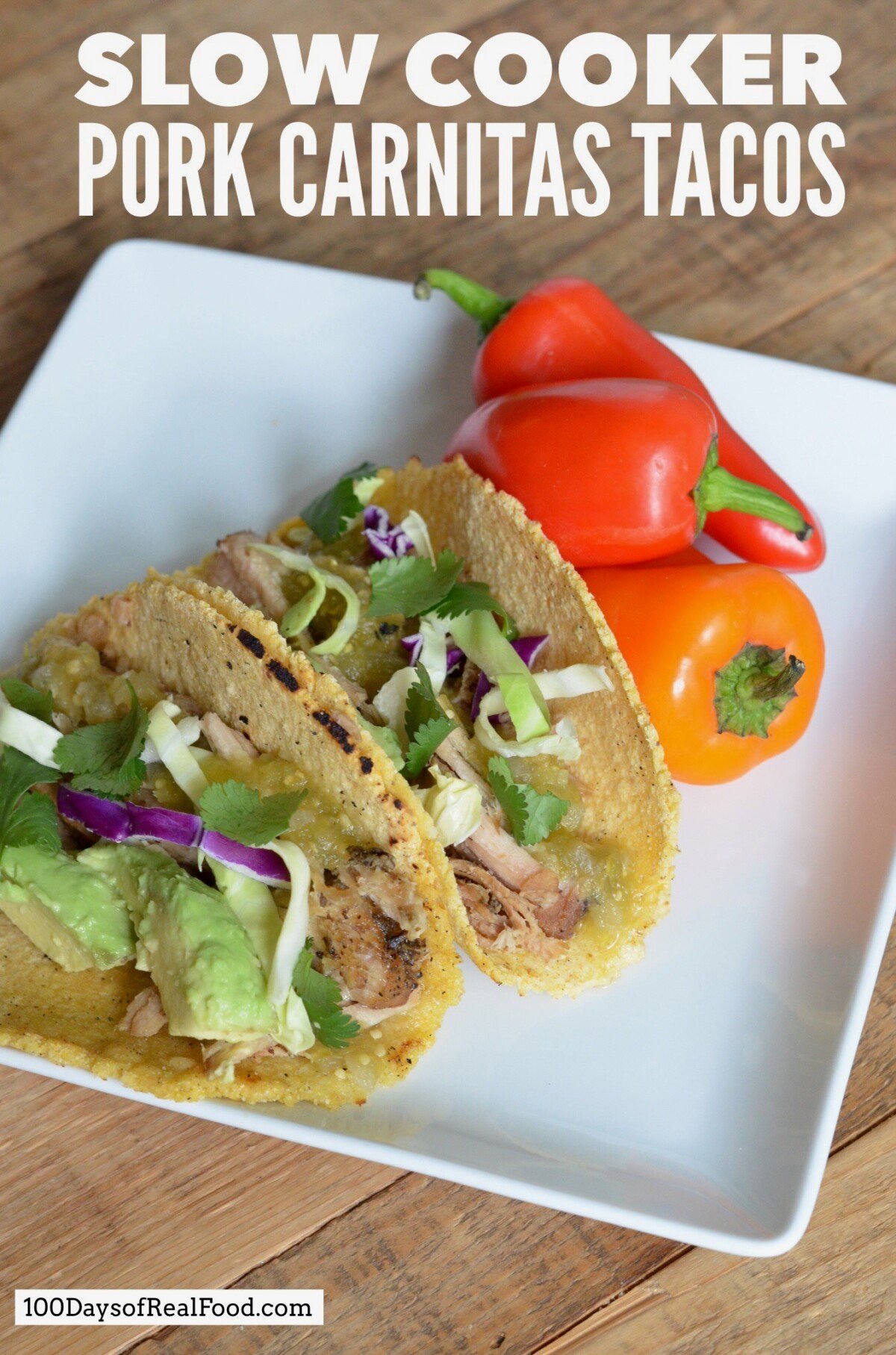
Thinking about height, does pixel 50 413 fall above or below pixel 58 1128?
above

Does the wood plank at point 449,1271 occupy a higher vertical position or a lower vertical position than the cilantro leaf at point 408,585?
lower

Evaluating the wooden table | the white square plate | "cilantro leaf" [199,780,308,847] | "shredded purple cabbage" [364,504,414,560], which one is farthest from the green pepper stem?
"cilantro leaf" [199,780,308,847]

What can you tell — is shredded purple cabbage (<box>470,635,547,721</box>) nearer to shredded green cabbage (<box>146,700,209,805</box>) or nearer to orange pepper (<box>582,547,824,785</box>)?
orange pepper (<box>582,547,824,785</box>)

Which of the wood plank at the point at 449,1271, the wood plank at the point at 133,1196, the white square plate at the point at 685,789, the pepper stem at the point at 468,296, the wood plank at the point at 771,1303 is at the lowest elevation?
the wood plank at the point at 771,1303

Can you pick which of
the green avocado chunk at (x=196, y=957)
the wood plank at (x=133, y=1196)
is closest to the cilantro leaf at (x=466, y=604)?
the green avocado chunk at (x=196, y=957)

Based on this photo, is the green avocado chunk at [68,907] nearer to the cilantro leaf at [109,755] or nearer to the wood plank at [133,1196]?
the cilantro leaf at [109,755]

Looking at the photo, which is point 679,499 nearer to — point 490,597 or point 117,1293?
point 490,597

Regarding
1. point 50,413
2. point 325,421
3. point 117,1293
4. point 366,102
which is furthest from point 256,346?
point 117,1293

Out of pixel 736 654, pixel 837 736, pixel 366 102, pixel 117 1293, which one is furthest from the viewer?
pixel 366 102
